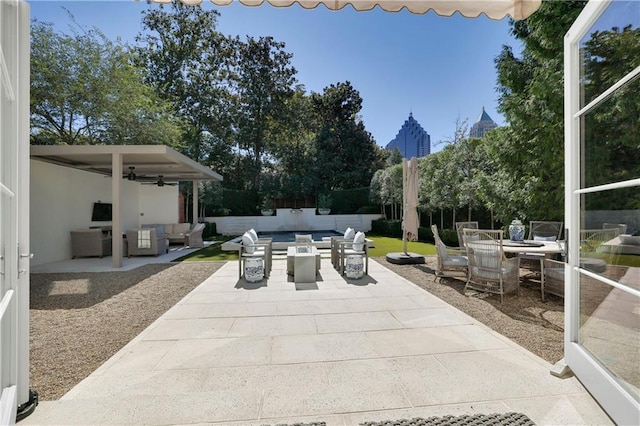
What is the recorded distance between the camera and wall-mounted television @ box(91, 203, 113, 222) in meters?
10.5

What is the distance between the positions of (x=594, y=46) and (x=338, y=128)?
2268 cm

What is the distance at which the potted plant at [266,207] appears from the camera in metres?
19.3

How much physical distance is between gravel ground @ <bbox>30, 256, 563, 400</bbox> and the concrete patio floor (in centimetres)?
27

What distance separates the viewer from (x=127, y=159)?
9.10 metres

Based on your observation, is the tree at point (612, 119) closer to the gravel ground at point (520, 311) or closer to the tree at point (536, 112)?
the gravel ground at point (520, 311)

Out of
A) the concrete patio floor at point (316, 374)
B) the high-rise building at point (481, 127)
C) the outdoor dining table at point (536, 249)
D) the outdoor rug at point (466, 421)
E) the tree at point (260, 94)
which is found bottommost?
the concrete patio floor at point (316, 374)

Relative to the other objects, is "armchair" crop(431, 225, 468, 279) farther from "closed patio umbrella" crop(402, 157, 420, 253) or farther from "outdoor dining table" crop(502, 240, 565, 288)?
"closed patio umbrella" crop(402, 157, 420, 253)

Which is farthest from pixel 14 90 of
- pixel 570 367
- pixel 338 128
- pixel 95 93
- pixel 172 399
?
pixel 338 128

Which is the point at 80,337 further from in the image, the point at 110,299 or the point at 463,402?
the point at 463,402

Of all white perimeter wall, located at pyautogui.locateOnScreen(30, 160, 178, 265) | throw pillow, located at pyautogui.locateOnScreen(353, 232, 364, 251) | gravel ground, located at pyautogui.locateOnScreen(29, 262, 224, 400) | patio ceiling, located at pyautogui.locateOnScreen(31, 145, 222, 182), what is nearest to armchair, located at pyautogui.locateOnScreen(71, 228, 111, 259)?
white perimeter wall, located at pyautogui.locateOnScreen(30, 160, 178, 265)

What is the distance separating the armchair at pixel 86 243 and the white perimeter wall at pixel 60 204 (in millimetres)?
229

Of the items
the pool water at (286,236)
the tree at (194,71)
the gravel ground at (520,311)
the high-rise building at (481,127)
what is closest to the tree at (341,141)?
the pool water at (286,236)

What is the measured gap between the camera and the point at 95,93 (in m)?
11.2

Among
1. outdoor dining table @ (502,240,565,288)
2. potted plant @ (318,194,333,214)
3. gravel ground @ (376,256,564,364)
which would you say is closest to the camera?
gravel ground @ (376,256,564,364)
